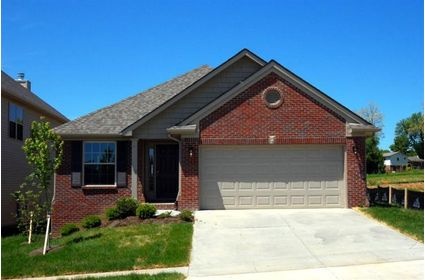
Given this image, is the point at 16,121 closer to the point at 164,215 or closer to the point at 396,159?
the point at 164,215

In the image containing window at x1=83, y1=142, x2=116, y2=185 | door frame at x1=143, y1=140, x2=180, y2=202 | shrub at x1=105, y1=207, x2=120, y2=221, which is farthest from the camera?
door frame at x1=143, y1=140, x2=180, y2=202

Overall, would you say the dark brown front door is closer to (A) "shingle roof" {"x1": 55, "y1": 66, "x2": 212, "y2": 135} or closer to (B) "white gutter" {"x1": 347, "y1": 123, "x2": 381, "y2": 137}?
(A) "shingle roof" {"x1": 55, "y1": 66, "x2": 212, "y2": 135}

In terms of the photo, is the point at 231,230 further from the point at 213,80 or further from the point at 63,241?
the point at 213,80

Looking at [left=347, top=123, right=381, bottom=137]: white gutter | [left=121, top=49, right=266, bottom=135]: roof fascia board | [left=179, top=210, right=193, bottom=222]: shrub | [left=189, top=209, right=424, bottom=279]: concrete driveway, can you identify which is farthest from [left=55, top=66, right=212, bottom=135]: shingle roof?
[left=347, top=123, right=381, bottom=137]: white gutter

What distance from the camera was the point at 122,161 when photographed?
739 inches

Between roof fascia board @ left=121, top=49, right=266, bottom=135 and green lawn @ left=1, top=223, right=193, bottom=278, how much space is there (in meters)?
4.39

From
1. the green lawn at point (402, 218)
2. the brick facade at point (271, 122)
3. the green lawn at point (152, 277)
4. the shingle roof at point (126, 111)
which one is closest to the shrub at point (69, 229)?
the shingle roof at point (126, 111)

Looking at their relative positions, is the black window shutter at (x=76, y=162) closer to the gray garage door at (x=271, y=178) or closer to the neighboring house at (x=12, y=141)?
the gray garage door at (x=271, y=178)

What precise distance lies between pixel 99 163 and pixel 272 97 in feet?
22.3

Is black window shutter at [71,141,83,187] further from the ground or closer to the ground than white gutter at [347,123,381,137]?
closer to the ground

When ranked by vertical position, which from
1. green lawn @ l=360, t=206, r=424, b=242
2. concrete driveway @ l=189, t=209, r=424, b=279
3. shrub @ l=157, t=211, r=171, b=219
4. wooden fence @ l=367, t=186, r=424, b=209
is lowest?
concrete driveway @ l=189, t=209, r=424, b=279

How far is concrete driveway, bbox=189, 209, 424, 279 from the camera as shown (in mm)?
10484

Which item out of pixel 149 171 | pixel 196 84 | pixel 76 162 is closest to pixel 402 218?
pixel 196 84

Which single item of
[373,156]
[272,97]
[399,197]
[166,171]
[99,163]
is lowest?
[399,197]
